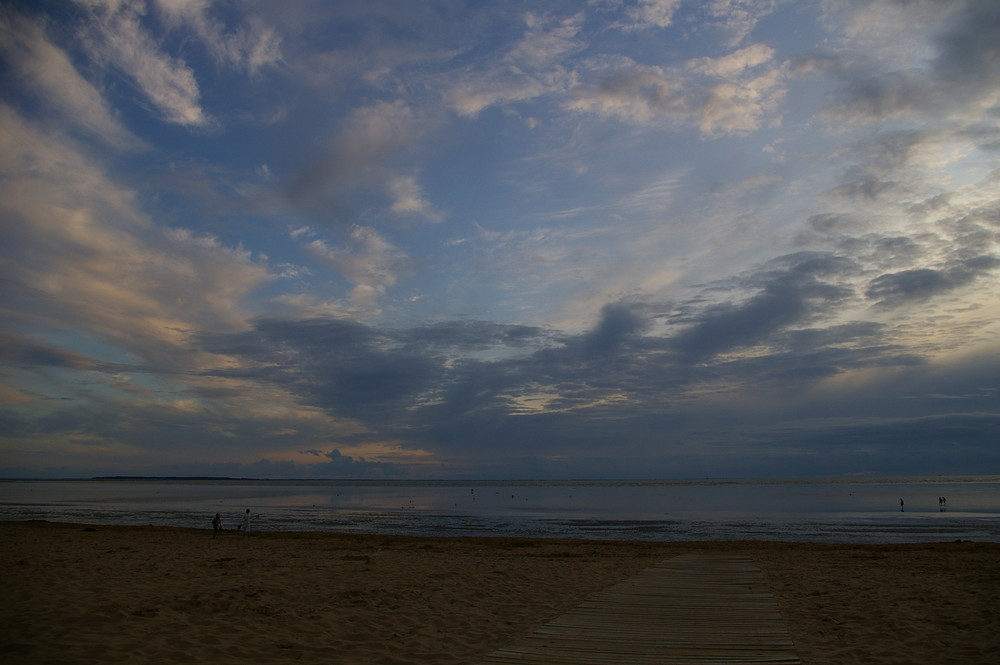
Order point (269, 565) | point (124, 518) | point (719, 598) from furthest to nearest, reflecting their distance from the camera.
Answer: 1. point (124, 518)
2. point (269, 565)
3. point (719, 598)

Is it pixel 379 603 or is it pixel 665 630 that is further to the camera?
pixel 379 603

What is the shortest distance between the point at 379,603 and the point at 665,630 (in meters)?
5.50

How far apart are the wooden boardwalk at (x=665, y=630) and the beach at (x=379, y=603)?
0.54m

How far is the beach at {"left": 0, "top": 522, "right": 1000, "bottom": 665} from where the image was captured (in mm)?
8391

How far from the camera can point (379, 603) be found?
453 inches

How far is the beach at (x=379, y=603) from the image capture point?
8391 millimetres

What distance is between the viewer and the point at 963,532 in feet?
107

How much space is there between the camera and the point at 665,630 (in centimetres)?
879

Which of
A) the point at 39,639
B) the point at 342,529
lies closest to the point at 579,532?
the point at 342,529

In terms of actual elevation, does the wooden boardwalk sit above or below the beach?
above

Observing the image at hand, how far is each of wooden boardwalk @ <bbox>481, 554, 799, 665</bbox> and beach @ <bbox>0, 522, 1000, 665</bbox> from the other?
1.78ft

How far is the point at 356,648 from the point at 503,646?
2160 millimetres

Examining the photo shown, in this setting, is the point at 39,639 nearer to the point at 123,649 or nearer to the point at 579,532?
the point at 123,649

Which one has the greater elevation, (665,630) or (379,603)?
(665,630)
